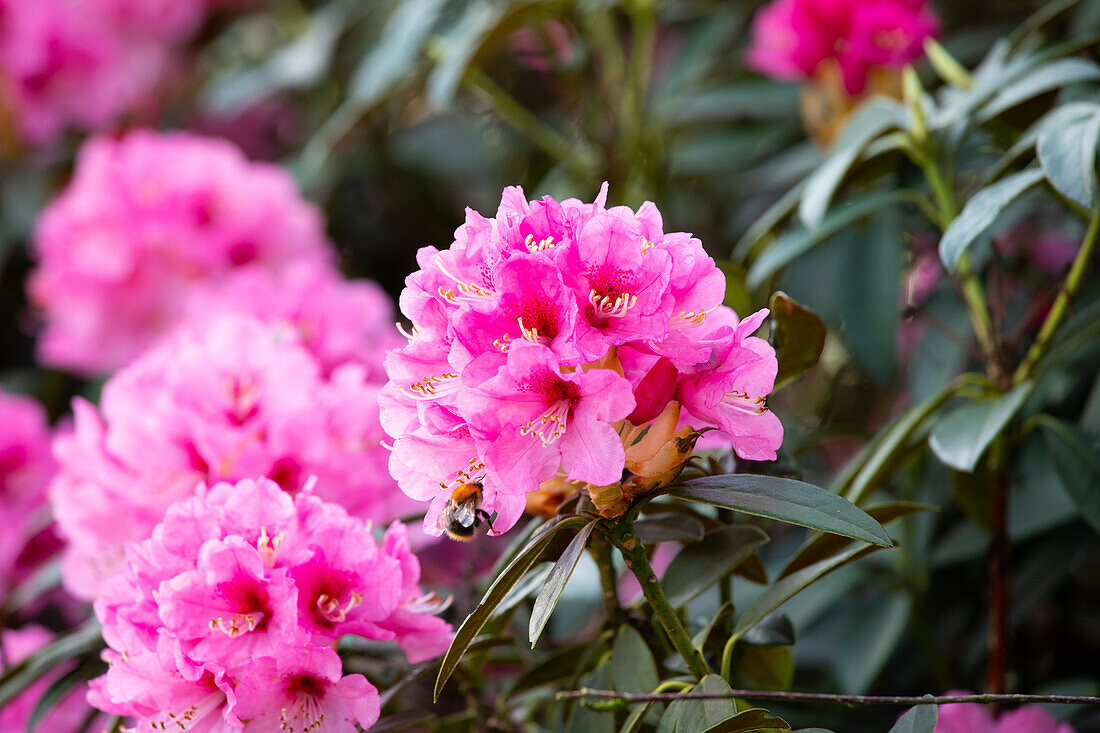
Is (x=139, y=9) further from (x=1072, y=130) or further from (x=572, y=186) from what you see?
(x=1072, y=130)

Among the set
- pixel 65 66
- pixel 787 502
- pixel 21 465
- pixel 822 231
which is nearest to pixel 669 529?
pixel 787 502

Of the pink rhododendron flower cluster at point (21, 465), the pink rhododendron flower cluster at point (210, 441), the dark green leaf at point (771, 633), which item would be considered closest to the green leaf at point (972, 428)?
the dark green leaf at point (771, 633)

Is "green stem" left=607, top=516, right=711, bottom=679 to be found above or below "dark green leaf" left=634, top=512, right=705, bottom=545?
above

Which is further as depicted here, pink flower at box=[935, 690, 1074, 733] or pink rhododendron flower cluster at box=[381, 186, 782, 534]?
pink flower at box=[935, 690, 1074, 733]

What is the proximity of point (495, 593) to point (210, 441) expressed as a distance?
0.32 m

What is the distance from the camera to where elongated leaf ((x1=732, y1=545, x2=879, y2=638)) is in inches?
22.2

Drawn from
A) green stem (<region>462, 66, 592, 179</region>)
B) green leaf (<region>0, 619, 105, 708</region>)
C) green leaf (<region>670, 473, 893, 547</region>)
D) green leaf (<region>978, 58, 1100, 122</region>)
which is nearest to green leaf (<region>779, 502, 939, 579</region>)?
green leaf (<region>670, 473, 893, 547</region>)

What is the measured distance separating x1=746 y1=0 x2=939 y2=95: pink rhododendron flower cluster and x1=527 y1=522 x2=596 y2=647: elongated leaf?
0.82 meters

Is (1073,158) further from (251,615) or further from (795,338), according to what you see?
(251,615)

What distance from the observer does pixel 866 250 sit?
3.63 feet

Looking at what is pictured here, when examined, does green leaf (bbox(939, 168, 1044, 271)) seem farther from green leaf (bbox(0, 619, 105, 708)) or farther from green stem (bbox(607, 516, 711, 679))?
green leaf (bbox(0, 619, 105, 708))

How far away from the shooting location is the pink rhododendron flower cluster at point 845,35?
1111 millimetres

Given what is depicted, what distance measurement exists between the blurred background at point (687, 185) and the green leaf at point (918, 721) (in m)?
0.17

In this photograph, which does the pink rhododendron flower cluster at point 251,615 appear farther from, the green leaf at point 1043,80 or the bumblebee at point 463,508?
the green leaf at point 1043,80
